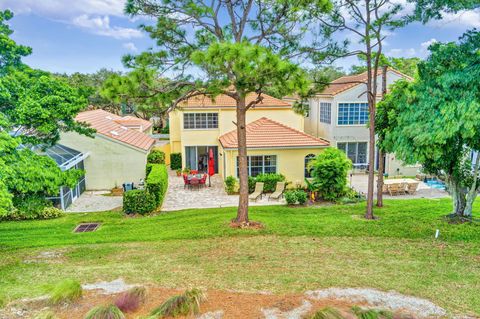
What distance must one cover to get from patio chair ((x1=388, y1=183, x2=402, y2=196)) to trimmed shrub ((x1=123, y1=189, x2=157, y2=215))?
527 inches

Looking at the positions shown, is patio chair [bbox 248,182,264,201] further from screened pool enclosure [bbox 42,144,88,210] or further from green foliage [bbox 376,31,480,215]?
screened pool enclosure [bbox 42,144,88,210]

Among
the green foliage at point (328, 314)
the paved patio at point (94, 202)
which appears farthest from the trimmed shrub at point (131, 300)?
the paved patio at point (94, 202)

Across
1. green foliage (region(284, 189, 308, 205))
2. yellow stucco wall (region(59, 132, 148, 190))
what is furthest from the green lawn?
yellow stucco wall (region(59, 132, 148, 190))

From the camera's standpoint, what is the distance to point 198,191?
2284 cm

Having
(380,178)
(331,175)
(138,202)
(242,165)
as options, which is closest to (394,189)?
(331,175)

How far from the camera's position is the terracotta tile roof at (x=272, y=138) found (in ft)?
74.4

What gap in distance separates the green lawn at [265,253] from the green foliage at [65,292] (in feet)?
2.93

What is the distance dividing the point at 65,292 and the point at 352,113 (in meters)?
22.5

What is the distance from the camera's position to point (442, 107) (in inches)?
419

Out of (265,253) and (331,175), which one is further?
(331,175)

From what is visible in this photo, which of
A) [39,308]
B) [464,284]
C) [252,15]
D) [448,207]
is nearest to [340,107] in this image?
[448,207]

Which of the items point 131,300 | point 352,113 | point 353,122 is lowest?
point 131,300

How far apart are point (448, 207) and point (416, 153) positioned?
752cm

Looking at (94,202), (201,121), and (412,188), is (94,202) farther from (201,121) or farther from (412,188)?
(412,188)
